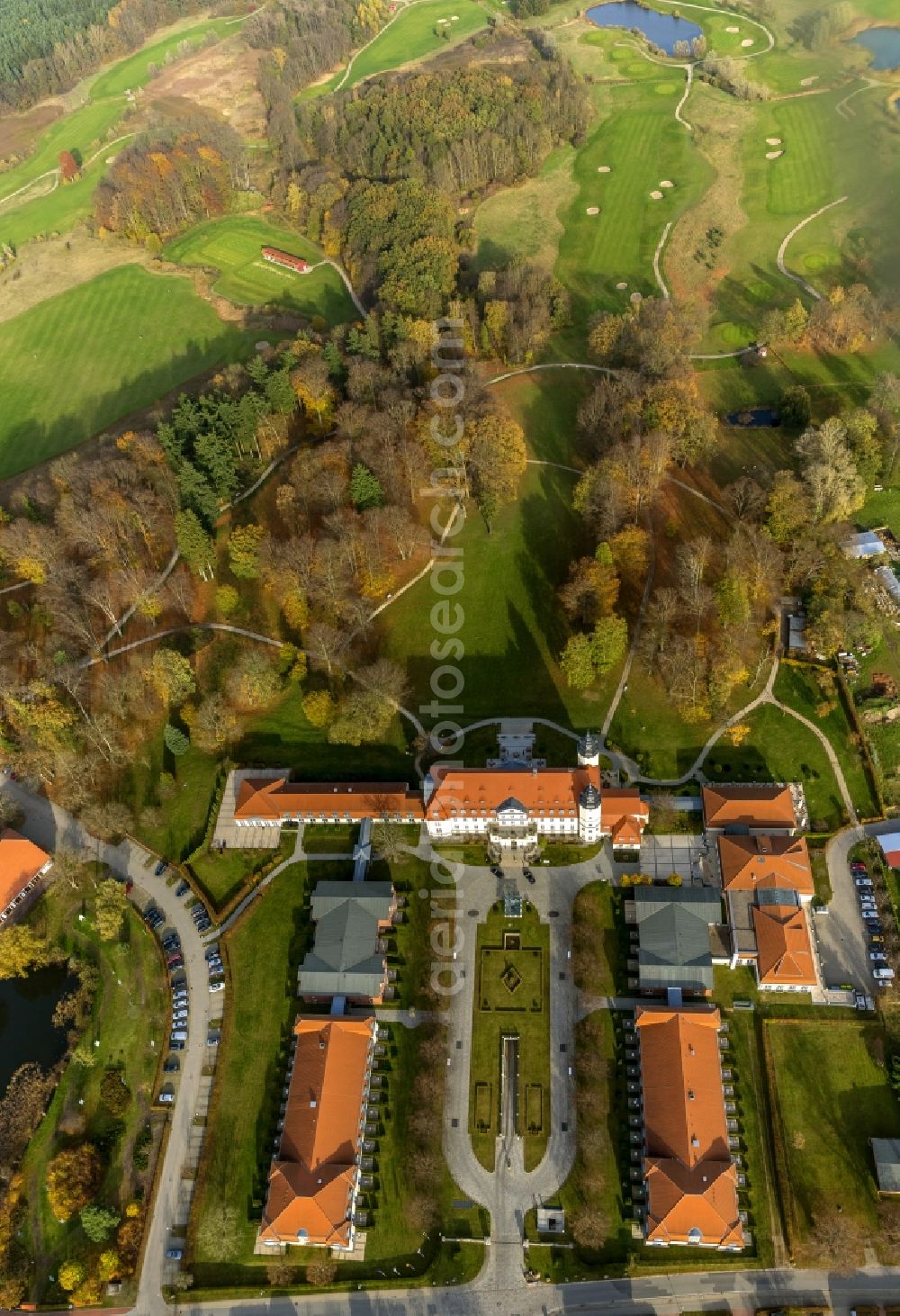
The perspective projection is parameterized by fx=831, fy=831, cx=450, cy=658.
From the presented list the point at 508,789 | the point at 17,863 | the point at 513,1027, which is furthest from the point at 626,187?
the point at 17,863

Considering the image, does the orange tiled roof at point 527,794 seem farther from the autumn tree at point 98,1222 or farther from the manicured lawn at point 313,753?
the autumn tree at point 98,1222

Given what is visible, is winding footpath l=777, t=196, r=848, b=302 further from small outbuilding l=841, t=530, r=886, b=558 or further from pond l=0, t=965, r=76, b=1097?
pond l=0, t=965, r=76, b=1097

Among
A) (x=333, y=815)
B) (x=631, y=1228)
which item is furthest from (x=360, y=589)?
(x=631, y=1228)

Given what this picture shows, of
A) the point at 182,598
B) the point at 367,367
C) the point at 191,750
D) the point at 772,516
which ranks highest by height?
the point at 367,367

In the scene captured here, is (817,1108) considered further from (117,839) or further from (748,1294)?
(117,839)

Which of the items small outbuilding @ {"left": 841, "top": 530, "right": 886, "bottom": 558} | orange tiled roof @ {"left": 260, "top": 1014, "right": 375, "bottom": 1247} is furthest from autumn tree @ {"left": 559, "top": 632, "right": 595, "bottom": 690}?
orange tiled roof @ {"left": 260, "top": 1014, "right": 375, "bottom": 1247}

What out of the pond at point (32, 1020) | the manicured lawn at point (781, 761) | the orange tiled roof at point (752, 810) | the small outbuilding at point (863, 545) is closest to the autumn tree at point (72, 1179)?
the pond at point (32, 1020)

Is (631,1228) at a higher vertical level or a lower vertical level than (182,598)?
lower
